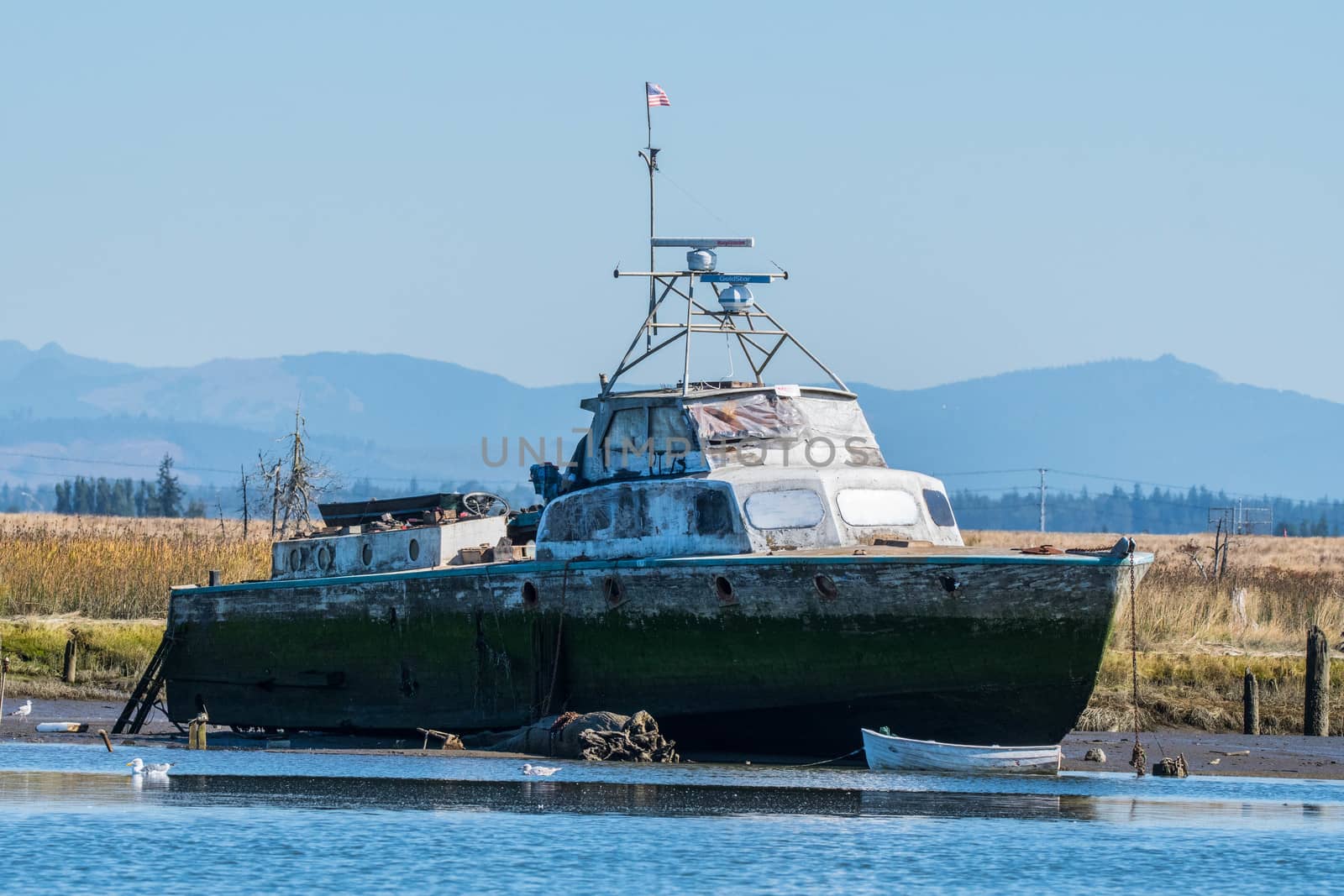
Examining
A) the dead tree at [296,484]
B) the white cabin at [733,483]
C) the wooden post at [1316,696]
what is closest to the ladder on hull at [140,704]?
the white cabin at [733,483]

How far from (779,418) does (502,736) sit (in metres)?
6.47

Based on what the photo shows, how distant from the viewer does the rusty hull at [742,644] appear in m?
27.1

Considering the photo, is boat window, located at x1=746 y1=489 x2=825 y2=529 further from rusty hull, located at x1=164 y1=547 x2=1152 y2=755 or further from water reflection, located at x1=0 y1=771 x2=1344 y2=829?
water reflection, located at x1=0 y1=771 x2=1344 y2=829

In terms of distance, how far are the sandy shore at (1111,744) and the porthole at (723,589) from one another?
2.45 m

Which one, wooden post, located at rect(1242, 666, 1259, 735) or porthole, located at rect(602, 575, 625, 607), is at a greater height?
porthole, located at rect(602, 575, 625, 607)

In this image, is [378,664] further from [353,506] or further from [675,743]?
[675,743]

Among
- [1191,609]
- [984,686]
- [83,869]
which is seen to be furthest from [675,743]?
[1191,609]

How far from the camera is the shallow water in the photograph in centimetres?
2142

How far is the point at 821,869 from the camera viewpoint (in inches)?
854

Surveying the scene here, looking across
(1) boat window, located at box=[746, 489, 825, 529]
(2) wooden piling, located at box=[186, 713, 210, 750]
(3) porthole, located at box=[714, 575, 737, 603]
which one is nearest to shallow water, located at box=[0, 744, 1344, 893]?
(3) porthole, located at box=[714, 575, 737, 603]

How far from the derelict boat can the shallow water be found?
4.27ft

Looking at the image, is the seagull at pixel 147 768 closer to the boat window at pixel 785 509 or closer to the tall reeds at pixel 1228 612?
the boat window at pixel 785 509

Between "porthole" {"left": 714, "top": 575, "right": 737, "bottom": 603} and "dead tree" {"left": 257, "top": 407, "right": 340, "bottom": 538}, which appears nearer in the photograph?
"porthole" {"left": 714, "top": 575, "right": 737, "bottom": 603}

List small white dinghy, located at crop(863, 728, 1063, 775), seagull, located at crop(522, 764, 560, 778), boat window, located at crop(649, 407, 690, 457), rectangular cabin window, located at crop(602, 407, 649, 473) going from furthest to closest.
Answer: rectangular cabin window, located at crop(602, 407, 649, 473) < boat window, located at crop(649, 407, 690, 457) < seagull, located at crop(522, 764, 560, 778) < small white dinghy, located at crop(863, 728, 1063, 775)
